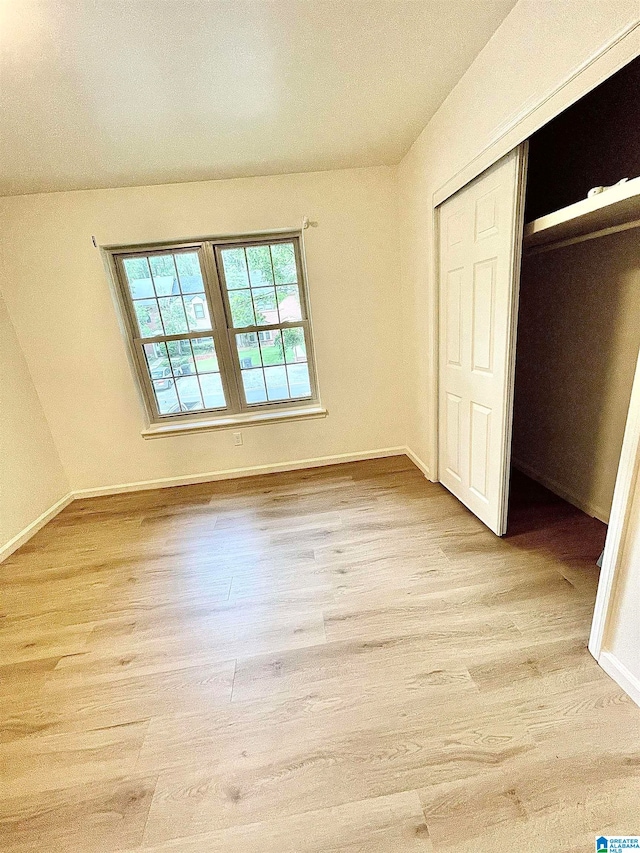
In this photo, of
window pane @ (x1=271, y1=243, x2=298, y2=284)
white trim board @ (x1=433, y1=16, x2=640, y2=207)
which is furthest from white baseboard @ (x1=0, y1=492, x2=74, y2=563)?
white trim board @ (x1=433, y1=16, x2=640, y2=207)

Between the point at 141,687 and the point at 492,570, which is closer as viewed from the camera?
the point at 141,687

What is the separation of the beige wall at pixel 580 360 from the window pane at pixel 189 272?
8.42ft

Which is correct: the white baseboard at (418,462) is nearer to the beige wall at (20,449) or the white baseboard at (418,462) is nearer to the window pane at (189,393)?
the window pane at (189,393)

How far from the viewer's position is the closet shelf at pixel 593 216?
3.77ft

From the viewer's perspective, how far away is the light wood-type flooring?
0.94 meters

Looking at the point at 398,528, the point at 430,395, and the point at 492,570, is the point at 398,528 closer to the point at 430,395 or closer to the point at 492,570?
the point at 492,570

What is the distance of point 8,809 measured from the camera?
103 centimetres

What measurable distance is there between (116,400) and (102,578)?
5.03 ft

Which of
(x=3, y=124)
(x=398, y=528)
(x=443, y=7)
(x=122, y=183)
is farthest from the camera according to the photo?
(x=122, y=183)

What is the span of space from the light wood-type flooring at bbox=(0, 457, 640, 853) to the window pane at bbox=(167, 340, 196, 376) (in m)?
1.54

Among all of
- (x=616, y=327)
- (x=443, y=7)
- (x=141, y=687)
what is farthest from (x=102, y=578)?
(x=616, y=327)

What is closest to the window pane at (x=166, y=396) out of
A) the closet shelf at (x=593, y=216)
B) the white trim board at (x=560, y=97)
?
the white trim board at (x=560, y=97)

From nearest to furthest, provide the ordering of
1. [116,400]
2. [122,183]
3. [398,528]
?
[398,528] < [122,183] < [116,400]

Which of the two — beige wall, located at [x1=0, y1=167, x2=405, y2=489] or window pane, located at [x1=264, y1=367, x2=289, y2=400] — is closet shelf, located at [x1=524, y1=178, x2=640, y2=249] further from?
window pane, located at [x1=264, y1=367, x2=289, y2=400]
